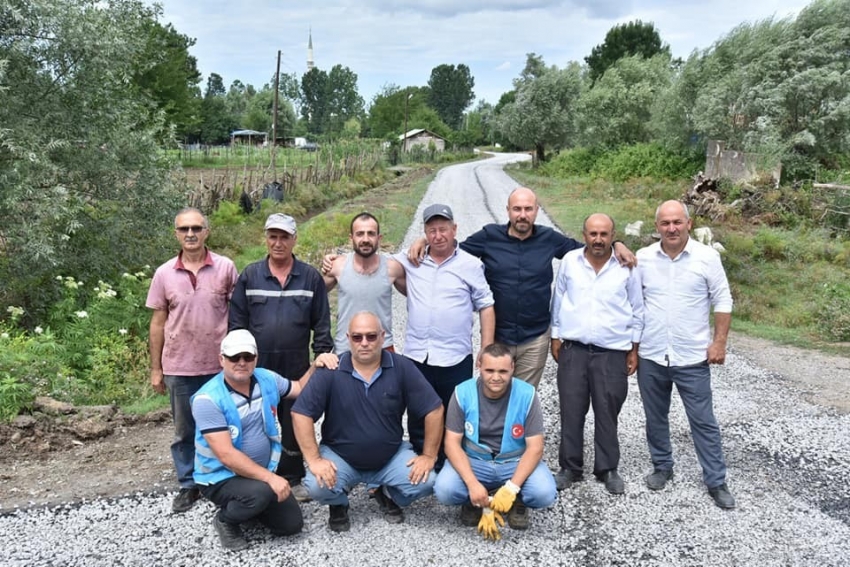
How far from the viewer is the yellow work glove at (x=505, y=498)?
147 inches

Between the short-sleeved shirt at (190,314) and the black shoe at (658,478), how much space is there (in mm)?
3027

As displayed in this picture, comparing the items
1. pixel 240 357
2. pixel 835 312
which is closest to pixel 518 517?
pixel 240 357

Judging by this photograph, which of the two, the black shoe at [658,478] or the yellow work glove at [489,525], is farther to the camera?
the black shoe at [658,478]

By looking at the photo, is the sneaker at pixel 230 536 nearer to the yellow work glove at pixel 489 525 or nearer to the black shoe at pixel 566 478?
Result: the yellow work glove at pixel 489 525

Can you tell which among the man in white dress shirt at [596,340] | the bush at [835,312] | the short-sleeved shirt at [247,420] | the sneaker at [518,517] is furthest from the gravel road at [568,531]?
the bush at [835,312]

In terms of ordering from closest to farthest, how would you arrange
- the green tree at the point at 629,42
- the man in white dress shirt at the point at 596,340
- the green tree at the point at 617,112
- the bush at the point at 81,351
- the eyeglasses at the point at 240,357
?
the eyeglasses at the point at 240,357 < the man in white dress shirt at the point at 596,340 < the bush at the point at 81,351 < the green tree at the point at 617,112 < the green tree at the point at 629,42

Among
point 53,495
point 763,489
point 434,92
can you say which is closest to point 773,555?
point 763,489

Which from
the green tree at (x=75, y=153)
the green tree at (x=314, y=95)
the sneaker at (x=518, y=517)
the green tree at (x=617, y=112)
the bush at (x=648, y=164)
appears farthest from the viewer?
the green tree at (x=314, y=95)

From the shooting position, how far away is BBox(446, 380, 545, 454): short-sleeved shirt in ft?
12.9

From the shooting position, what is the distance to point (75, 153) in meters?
8.84

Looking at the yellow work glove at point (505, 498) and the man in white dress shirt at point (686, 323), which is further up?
the man in white dress shirt at point (686, 323)

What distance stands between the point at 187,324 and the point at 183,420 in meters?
0.64

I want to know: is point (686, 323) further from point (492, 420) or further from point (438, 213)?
point (438, 213)

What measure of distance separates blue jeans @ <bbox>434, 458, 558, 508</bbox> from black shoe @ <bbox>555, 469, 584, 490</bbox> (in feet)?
1.64
